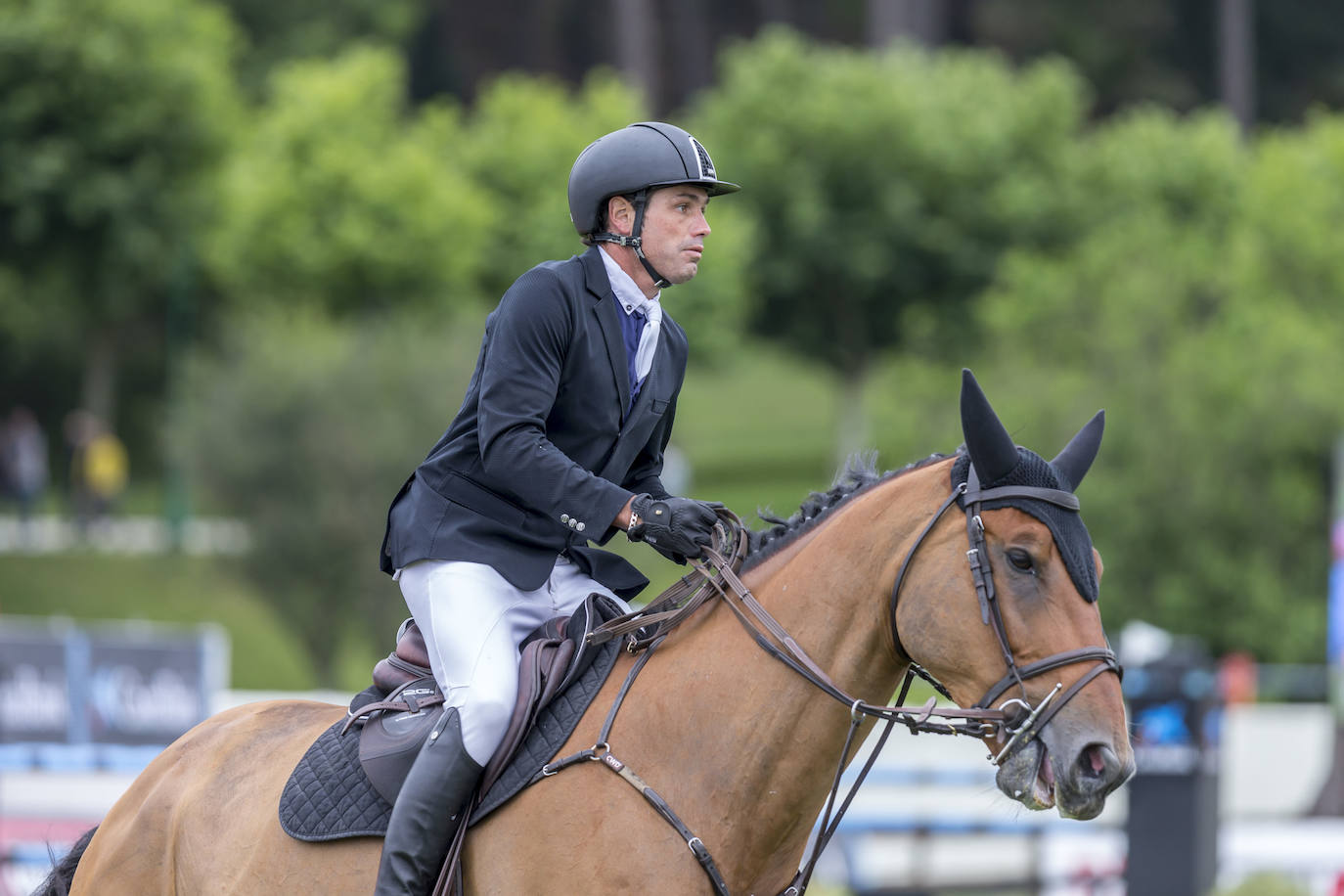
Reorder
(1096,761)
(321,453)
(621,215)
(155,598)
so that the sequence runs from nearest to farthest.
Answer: (1096,761), (621,215), (321,453), (155,598)

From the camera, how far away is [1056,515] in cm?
377

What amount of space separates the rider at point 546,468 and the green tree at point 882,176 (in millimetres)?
28998

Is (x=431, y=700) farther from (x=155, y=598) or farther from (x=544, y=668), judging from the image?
(x=155, y=598)

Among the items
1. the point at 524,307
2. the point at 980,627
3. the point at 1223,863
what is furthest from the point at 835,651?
the point at 1223,863

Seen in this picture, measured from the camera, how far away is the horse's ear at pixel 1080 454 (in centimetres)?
394

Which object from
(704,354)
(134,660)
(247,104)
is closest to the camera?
(134,660)

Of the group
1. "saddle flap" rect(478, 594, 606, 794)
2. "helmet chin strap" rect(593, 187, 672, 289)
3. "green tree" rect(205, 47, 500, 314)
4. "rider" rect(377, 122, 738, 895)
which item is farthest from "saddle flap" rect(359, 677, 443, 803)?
"green tree" rect(205, 47, 500, 314)

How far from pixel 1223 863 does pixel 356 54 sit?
2524 cm

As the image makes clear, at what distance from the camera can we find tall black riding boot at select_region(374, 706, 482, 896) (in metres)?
4.05

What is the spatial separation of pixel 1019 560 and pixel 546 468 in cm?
117

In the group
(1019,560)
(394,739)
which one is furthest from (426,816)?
(1019,560)

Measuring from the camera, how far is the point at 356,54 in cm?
3194

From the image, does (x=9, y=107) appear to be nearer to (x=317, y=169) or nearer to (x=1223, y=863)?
(x=317, y=169)

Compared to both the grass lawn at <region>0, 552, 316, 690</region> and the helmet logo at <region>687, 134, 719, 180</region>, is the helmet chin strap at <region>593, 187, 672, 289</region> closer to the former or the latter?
the helmet logo at <region>687, 134, 719, 180</region>
